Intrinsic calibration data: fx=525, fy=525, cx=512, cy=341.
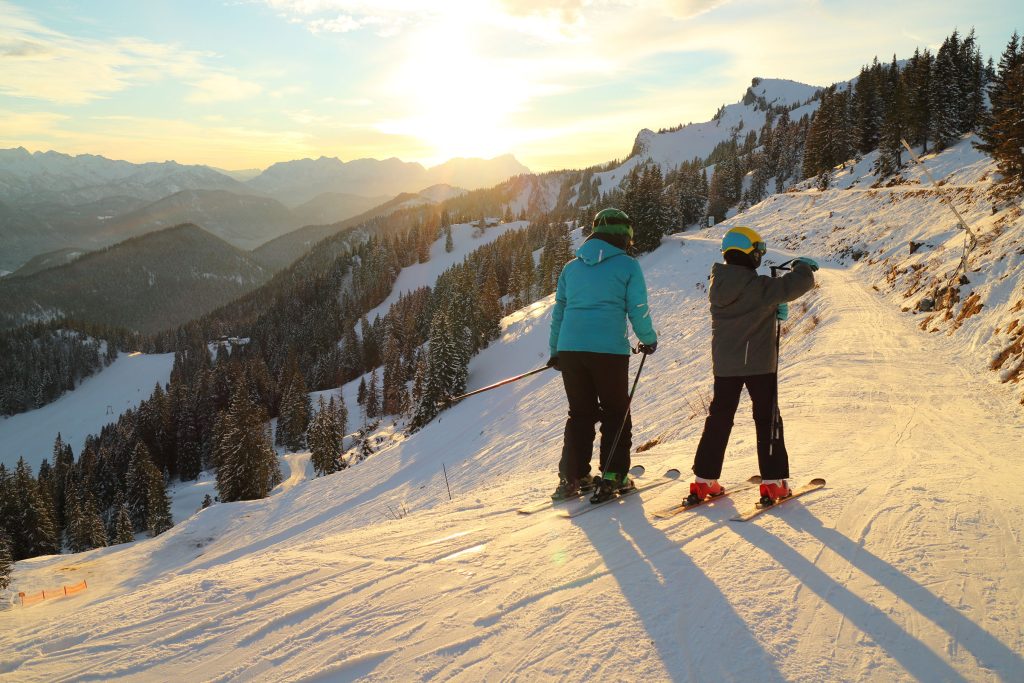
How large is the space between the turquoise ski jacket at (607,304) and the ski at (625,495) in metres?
1.63

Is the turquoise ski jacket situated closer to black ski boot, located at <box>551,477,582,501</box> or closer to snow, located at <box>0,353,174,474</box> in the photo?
black ski boot, located at <box>551,477,582,501</box>

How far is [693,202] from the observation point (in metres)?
77.2

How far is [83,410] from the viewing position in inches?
5172

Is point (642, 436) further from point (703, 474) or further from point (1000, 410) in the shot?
point (703, 474)

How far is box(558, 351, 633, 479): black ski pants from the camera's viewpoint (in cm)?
512

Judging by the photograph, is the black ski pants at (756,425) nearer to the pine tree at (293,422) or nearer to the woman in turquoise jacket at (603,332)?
the woman in turquoise jacket at (603,332)

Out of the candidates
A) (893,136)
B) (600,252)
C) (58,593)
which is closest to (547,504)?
(600,252)

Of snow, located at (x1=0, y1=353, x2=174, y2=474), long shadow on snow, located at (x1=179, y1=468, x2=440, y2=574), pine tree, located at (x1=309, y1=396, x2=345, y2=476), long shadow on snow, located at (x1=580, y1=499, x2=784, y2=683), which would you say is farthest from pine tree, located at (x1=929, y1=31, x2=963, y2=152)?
snow, located at (x1=0, y1=353, x2=174, y2=474)

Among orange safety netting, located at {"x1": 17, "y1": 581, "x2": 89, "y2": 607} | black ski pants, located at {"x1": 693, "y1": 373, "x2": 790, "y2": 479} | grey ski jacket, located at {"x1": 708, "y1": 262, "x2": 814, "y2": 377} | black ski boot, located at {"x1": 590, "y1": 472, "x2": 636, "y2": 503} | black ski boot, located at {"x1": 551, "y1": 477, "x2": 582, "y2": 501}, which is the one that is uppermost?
grey ski jacket, located at {"x1": 708, "y1": 262, "x2": 814, "y2": 377}

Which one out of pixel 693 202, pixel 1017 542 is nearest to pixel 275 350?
pixel 693 202

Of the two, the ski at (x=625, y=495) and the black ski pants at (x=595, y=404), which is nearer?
the black ski pants at (x=595, y=404)

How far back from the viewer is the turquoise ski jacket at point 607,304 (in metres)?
5.07

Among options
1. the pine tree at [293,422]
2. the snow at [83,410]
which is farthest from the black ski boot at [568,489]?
the snow at [83,410]

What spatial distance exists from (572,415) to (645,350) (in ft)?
3.53
